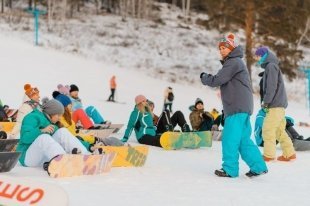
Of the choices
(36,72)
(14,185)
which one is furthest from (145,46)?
(14,185)

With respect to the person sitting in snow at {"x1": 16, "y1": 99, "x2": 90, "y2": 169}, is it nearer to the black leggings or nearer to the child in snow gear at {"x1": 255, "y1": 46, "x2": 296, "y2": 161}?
the child in snow gear at {"x1": 255, "y1": 46, "x2": 296, "y2": 161}

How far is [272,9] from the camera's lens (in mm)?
30797

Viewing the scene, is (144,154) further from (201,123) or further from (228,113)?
(201,123)

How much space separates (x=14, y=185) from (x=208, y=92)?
26222 mm

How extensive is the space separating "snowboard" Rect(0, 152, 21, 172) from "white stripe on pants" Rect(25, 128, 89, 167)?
1.15 feet

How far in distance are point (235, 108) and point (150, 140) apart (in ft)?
10.8

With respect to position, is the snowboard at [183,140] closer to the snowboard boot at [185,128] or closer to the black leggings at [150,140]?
the black leggings at [150,140]

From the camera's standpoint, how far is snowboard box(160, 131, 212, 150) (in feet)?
27.8

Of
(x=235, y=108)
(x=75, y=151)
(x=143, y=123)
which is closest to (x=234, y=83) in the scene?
(x=235, y=108)

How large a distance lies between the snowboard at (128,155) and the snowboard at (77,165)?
1.40ft

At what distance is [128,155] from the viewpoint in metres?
6.28

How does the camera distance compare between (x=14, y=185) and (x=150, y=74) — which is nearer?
(x=14, y=185)

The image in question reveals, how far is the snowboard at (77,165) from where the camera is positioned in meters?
5.29

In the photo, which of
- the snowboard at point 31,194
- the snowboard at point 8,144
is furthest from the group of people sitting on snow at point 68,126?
the snowboard at point 31,194
